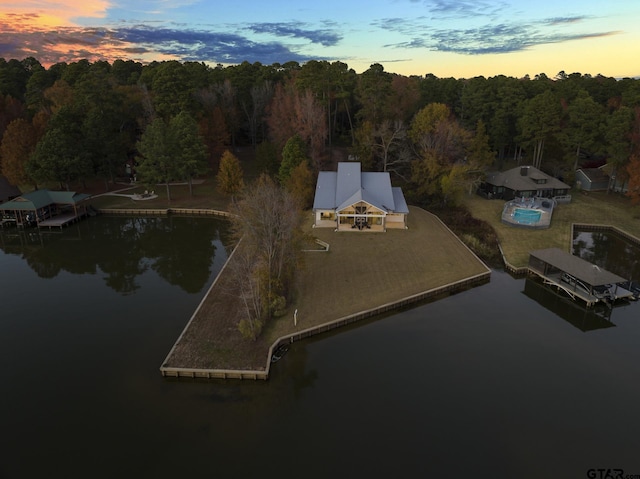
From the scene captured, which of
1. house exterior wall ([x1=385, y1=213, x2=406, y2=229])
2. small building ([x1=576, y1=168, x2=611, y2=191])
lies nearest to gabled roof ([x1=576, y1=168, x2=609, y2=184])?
small building ([x1=576, y1=168, x2=611, y2=191])

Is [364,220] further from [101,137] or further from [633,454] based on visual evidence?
[101,137]

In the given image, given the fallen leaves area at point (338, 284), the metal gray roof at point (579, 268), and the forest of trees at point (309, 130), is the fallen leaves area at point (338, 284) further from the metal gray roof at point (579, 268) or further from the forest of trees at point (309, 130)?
the forest of trees at point (309, 130)

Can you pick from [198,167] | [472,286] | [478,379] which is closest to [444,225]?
[472,286]

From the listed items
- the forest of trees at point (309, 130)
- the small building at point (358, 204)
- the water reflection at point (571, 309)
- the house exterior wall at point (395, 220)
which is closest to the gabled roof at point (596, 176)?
the forest of trees at point (309, 130)

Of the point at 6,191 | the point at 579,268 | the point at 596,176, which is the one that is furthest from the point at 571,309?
the point at 6,191

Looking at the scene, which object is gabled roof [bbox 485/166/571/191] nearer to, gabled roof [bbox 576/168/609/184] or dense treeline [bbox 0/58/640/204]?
dense treeline [bbox 0/58/640/204]

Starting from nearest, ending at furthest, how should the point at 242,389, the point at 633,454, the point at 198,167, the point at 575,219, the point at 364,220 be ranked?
the point at 633,454 < the point at 242,389 < the point at 364,220 < the point at 575,219 < the point at 198,167
